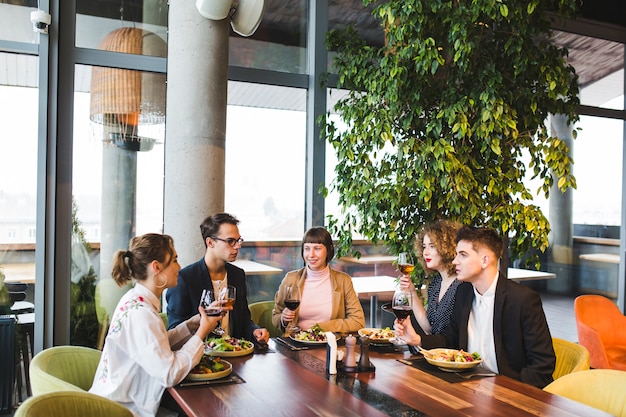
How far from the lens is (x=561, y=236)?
639 cm

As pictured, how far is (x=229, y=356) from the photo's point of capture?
2721 mm

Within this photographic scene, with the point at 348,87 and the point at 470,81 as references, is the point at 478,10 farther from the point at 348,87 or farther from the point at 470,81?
the point at 348,87

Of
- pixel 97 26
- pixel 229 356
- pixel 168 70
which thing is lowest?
pixel 229 356

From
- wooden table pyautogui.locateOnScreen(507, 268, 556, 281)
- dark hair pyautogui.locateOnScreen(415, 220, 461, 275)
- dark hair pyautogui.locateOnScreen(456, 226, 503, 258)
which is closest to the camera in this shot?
dark hair pyautogui.locateOnScreen(456, 226, 503, 258)

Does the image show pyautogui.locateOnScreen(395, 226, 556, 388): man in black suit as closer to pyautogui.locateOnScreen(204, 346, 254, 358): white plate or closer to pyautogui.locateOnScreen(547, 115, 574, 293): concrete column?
pyautogui.locateOnScreen(204, 346, 254, 358): white plate

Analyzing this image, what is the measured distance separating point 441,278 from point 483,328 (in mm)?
638

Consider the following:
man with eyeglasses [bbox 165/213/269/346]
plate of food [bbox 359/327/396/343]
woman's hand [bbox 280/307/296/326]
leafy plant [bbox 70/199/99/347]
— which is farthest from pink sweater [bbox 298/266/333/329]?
leafy plant [bbox 70/199/99/347]

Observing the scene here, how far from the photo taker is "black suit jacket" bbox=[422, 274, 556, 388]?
2.66 meters

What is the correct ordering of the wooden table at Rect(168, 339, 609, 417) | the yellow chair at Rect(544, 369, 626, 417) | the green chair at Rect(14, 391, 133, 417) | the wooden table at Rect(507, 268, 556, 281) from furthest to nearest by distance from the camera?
the wooden table at Rect(507, 268, 556, 281) < the yellow chair at Rect(544, 369, 626, 417) < the wooden table at Rect(168, 339, 609, 417) < the green chair at Rect(14, 391, 133, 417)

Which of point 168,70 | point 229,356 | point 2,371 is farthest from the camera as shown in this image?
point 168,70

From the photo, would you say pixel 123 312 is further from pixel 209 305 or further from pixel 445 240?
pixel 445 240

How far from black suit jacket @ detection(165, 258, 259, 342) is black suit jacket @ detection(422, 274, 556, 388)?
1.27 metres

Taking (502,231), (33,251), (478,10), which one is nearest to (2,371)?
(33,251)

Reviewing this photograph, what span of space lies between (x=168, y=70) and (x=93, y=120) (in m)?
0.64
